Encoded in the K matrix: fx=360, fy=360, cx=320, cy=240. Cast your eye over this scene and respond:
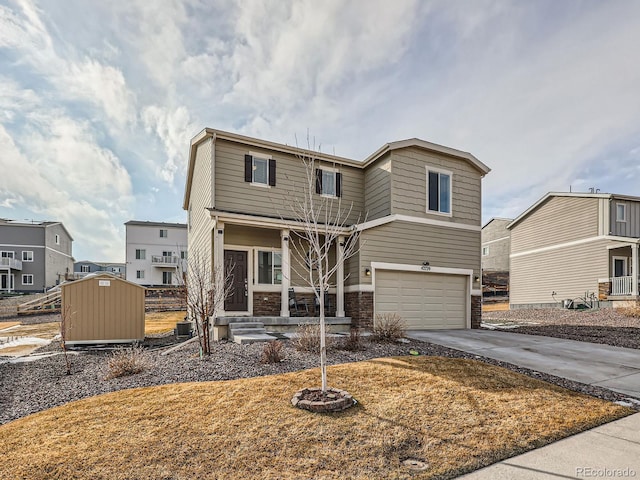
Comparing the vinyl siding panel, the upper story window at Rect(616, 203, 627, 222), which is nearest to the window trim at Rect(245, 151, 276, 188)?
the vinyl siding panel

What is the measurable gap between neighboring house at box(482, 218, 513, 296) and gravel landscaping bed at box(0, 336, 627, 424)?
27.8m

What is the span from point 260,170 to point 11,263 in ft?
116

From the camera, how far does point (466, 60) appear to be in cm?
1037

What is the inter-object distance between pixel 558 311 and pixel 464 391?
17264 millimetres

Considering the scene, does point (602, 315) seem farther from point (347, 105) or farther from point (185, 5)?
point (185, 5)

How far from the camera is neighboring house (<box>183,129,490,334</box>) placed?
11602 mm

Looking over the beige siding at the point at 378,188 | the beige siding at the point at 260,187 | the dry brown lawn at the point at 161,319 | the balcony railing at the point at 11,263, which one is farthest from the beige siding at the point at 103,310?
the balcony railing at the point at 11,263

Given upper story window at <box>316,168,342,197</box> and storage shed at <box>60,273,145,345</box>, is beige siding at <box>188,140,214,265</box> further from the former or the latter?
upper story window at <box>316,168,342,197</box>

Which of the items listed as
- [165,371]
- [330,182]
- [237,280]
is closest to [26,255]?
[237,280]

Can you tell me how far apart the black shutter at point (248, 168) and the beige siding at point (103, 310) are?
16.6 feet

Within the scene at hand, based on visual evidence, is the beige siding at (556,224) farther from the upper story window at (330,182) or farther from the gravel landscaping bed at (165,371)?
the gravel landscaping bed at (165,371)

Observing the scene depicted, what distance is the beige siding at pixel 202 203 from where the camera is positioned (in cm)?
1166

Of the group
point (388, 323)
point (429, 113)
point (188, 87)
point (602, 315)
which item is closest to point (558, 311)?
point (602, 315)

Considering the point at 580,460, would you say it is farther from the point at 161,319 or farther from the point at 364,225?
the point at 161,319
